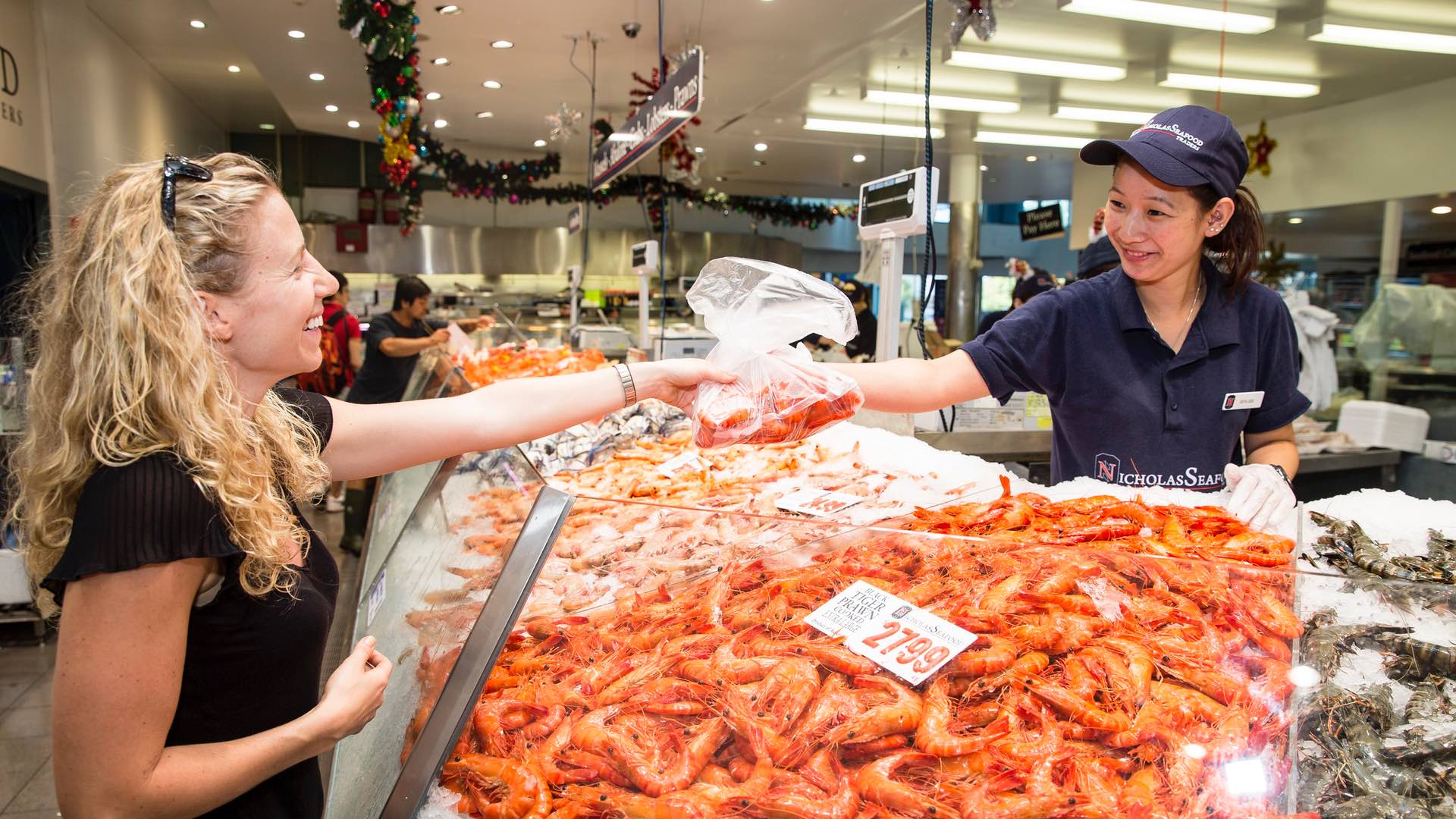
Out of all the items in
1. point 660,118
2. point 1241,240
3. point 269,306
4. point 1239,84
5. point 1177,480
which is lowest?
point 1177,480

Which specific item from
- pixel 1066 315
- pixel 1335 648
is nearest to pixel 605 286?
pixel 1066 315

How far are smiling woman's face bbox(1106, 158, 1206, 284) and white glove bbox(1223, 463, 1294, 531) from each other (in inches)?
17.8

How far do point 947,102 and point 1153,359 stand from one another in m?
6.29

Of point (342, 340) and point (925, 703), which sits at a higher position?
point (342, 340)

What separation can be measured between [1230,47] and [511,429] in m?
5.47

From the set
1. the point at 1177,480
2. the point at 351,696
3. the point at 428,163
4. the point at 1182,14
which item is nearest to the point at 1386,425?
the point at 1182,14

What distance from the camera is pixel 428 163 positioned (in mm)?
10938

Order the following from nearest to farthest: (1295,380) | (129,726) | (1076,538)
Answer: (129,726) < (1076,538) < (1295,380)

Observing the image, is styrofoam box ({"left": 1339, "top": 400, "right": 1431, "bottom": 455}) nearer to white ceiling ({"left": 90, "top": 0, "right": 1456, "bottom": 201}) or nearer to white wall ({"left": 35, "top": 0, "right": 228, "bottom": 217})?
white ceiling ({"left": 90, "top": 0, "right": 1456, "bottom": 201})

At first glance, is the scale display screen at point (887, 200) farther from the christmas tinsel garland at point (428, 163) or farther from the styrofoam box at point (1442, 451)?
the styrofoam box at point (1442, 451)

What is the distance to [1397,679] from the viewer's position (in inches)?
41.6

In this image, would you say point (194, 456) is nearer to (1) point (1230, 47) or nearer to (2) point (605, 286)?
(1) point (1230, 47)

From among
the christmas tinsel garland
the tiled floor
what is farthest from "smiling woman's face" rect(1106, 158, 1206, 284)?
the christmas tinsel garland

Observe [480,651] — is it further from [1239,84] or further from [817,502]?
[1239,84]
